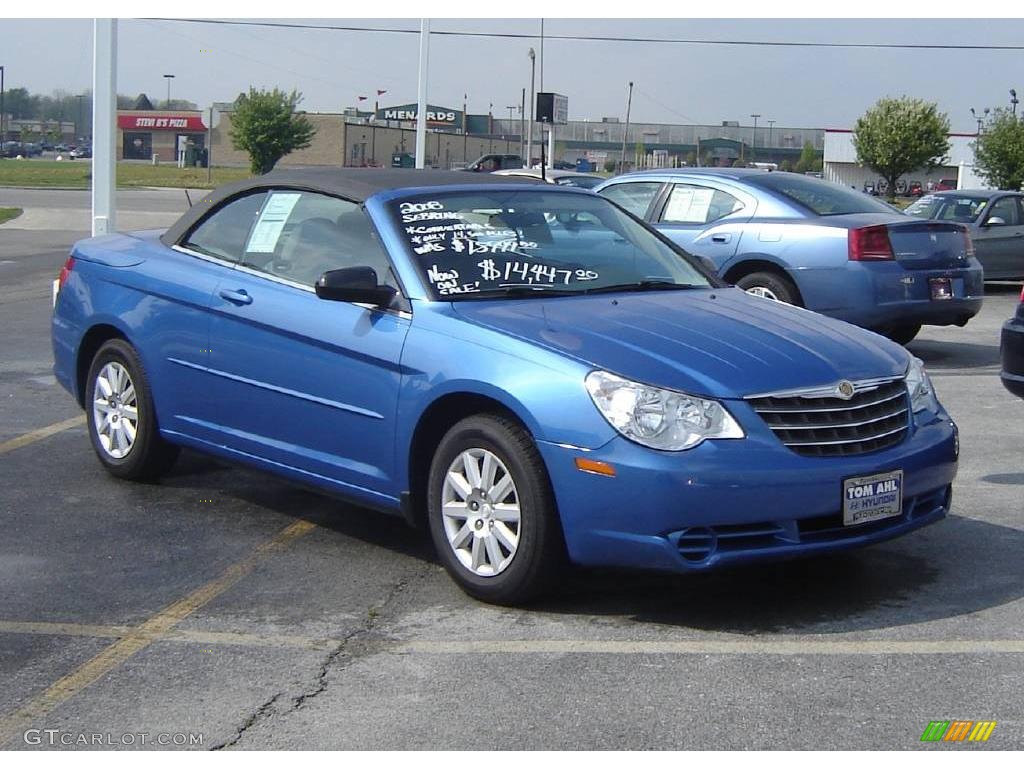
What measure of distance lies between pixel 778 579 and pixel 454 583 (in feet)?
4.15

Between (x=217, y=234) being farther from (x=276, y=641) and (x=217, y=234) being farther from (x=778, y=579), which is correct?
(x=778, y=579)

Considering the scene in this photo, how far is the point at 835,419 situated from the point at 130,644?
8.34ft

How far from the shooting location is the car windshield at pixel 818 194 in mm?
11680

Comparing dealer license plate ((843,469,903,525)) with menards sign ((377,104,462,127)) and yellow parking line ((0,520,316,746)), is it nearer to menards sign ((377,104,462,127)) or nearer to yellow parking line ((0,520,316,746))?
yellow parking line ((0,520,316,746))

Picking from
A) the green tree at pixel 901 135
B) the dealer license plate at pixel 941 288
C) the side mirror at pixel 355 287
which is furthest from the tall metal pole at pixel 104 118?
the green tree at pixel 901 135

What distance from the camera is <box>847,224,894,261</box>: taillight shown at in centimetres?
1098

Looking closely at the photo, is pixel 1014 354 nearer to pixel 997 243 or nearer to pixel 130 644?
pixel 130 644

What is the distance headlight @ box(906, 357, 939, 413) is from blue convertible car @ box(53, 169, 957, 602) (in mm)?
17

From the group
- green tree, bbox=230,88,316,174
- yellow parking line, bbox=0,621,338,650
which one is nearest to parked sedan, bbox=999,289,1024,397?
yellow parking line, bbox=0,621,338,650

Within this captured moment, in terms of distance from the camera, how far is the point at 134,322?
6910 millimetres

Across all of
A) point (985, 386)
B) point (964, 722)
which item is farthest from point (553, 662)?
point (985, 386)

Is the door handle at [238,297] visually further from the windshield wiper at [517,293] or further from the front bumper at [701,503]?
the front bumper at [701,503]

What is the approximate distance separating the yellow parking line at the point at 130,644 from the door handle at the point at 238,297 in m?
1.03

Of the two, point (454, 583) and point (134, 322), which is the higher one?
point (134, 322)
